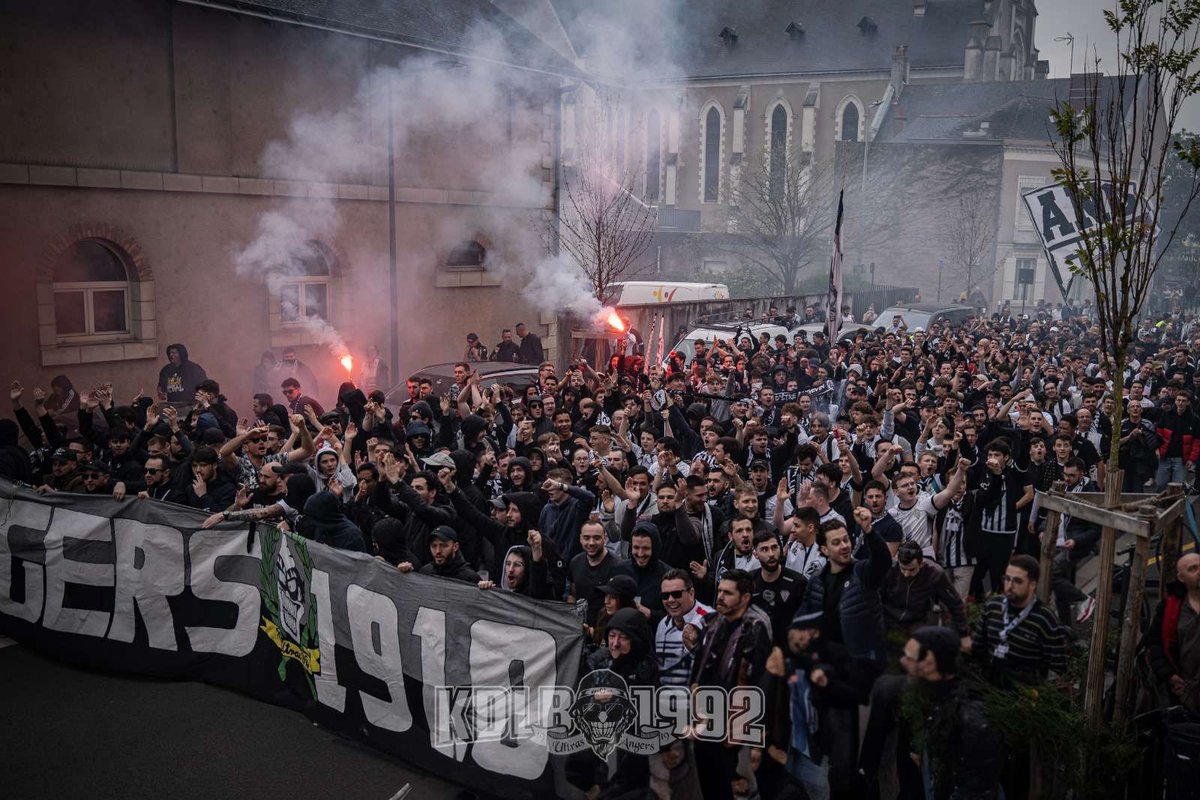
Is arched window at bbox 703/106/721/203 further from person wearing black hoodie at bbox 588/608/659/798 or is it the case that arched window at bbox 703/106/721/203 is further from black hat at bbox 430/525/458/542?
person wearing black hoodie at bbox 588/608/659/798

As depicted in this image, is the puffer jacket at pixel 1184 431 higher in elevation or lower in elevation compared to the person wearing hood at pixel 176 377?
lower

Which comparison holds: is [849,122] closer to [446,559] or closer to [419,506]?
[419,506]

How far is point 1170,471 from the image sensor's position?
11.4m

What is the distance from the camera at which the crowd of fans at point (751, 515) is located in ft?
15.5

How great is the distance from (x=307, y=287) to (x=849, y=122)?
133 feet

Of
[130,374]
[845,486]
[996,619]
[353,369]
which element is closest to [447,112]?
[353,369]

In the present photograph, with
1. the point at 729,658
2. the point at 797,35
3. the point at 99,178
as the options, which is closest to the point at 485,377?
the point at 99,178

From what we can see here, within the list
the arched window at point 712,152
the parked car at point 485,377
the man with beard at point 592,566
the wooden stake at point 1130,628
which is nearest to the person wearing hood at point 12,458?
the parked car at point 485,377

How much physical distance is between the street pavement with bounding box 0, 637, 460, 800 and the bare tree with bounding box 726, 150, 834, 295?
40.0 metres

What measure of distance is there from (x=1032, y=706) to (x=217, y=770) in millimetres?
4352

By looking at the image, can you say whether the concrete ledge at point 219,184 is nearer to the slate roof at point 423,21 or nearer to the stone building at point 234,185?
the stone building at point 234,185

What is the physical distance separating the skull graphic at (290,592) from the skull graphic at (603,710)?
2.07 metres

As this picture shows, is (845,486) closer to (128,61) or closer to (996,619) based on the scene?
(996,619)

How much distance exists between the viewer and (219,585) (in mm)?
6934
